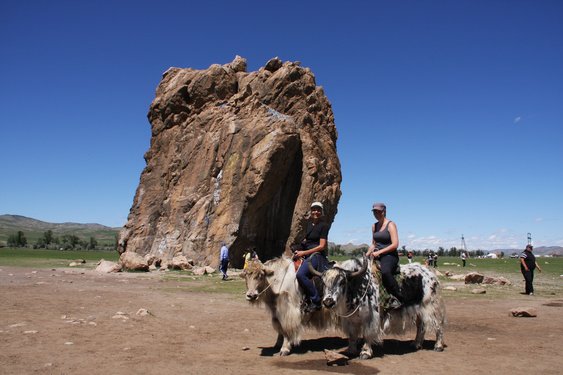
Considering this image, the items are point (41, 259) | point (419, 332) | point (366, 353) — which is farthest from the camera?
point (41, 259)

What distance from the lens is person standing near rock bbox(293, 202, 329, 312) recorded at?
897 cm

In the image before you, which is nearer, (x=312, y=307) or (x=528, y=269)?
(x=312, y=307)

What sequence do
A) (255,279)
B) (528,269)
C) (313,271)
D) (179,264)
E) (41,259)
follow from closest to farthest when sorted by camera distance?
(313,271) → (255,279) → (528,269) → (179,264) → (41,259)

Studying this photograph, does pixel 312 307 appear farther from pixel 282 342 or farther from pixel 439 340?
pixel 439 340

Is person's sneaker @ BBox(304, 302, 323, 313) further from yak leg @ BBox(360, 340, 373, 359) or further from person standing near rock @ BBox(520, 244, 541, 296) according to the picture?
person standing near rock @ BBox(520, 244, 541, 296)

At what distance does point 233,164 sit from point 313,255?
27.9 m

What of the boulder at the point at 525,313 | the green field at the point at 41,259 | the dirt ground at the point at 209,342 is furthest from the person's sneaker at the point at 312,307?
the green field at the point at 41,259

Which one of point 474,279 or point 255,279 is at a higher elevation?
point 255,279

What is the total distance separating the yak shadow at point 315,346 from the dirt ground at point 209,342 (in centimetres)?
2

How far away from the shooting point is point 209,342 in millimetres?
9508

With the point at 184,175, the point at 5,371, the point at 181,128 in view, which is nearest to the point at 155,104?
the point at 181,128

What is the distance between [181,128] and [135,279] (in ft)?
71.2

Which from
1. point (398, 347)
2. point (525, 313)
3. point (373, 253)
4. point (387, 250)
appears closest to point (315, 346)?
point (398, 347)

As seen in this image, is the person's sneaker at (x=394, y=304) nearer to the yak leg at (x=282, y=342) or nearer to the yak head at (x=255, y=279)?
the yak leg at (x=282, y=342)
